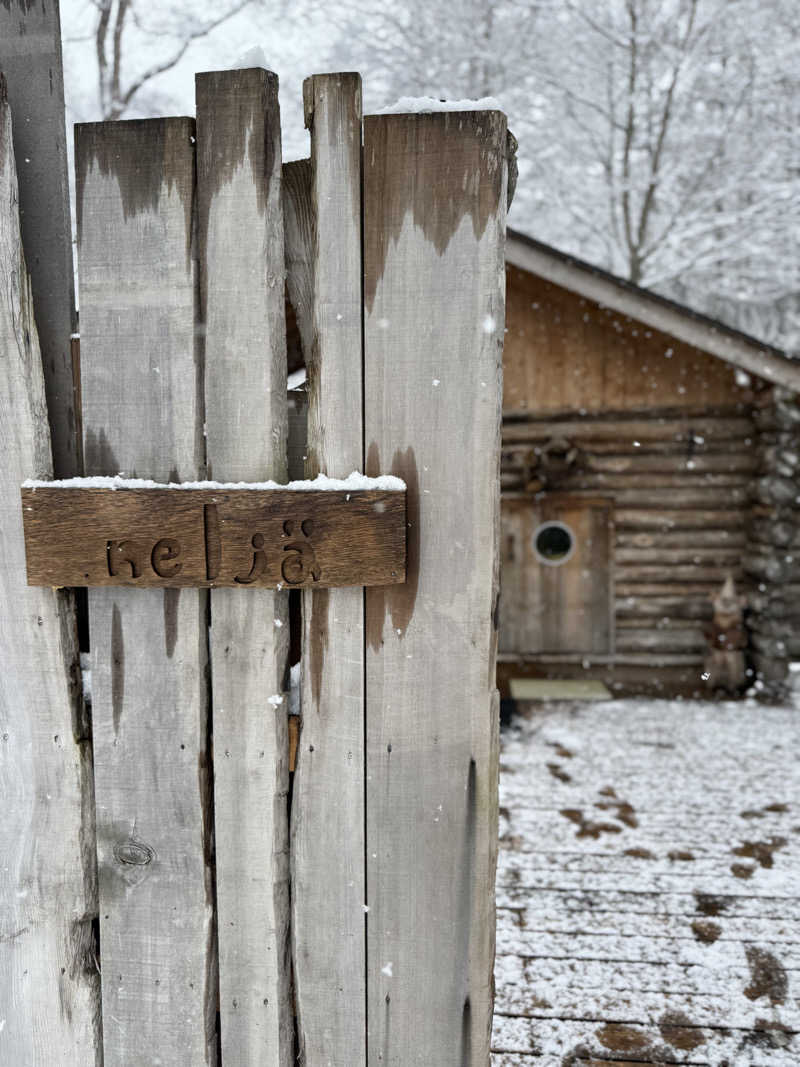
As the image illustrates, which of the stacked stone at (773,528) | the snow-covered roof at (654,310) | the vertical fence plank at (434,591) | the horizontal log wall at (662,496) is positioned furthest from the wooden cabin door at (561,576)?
the vertical fence plank at (434,591)

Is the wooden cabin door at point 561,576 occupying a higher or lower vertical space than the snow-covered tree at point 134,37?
lower

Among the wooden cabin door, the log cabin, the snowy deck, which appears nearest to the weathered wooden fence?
the snowy deck

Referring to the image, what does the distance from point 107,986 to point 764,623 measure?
7319mm

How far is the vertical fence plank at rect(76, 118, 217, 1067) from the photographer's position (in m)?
1.25

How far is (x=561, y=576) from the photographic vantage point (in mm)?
7938

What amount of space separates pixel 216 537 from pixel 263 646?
0.67 ft

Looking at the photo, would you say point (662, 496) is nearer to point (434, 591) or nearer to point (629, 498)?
Answer: point (629, 498)

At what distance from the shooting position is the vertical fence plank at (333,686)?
49.1 inches

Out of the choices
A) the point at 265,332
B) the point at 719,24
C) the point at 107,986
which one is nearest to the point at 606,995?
the point at 107,986

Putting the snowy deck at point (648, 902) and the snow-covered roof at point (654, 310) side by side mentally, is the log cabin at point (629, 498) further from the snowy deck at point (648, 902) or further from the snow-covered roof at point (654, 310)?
the snowy deck at point (648, 902)

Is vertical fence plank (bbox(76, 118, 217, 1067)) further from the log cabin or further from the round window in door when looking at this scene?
the round window in door

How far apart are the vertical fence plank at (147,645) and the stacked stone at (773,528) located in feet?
23.1

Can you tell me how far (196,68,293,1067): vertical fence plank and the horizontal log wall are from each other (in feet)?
21.6

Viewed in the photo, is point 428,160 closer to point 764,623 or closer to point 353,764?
point 353,764
